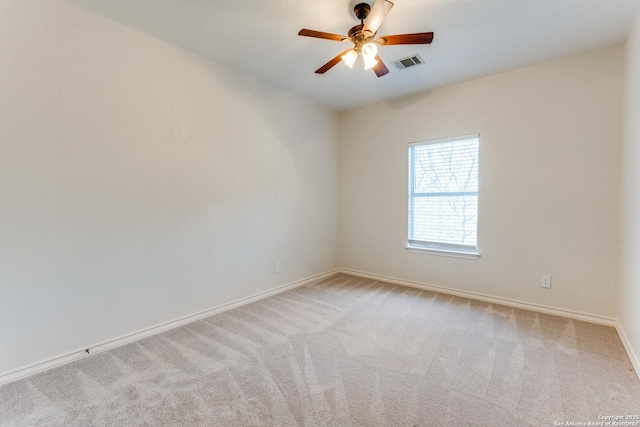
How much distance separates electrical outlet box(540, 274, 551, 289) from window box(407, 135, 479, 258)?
0.63 metres

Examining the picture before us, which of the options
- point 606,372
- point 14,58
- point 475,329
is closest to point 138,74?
point 14,58

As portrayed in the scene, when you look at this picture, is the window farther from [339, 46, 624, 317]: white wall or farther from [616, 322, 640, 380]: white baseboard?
[616, 322, 640, 380]: white baseboard


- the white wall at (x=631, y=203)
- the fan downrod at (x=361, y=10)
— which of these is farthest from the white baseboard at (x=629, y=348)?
the fan downrod at (x=361, y=10)

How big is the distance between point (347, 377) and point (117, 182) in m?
2.28

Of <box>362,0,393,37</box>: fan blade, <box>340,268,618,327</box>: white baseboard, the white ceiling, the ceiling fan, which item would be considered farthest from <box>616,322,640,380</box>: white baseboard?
<box>362,0,393,37</box>: fan blade

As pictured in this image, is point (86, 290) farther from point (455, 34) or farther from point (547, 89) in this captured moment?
point (547, 89)

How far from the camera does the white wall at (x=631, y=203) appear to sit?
1998 mm

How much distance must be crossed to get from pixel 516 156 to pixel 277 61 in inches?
105

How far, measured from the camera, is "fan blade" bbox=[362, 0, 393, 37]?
176 cm

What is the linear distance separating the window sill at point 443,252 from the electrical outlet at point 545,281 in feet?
2.00

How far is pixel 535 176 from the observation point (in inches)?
115

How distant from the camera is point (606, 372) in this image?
189cm

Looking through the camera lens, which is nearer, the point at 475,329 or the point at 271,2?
the point at 271,2

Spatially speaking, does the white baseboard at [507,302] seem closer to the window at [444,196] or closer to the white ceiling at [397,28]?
the window at [444,196]
